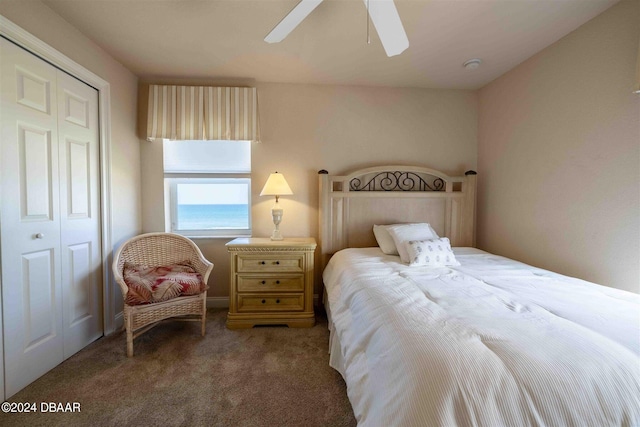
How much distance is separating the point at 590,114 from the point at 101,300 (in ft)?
13.2

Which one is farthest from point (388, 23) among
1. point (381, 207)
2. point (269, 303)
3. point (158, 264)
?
point (158, 264)

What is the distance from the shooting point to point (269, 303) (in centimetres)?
236

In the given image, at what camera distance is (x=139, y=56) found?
2256 mm

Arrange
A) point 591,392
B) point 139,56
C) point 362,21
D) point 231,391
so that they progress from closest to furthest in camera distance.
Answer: point 591,392 → point 231,391 → point 362,21 → point 139,56

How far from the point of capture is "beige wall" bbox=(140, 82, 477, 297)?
9.00ft

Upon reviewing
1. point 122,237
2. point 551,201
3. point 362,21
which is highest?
point 362,21

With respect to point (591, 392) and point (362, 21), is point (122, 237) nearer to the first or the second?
point (362, 21)

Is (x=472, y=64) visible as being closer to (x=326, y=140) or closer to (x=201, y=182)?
(x=326, y=140)

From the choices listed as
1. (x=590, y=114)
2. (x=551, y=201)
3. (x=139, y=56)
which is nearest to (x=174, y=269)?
(x=139, y=56)

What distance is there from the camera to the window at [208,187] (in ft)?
9.11

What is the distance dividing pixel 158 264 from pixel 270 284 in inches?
42.9

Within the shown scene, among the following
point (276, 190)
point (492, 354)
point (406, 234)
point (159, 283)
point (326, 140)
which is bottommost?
point (159, 283)

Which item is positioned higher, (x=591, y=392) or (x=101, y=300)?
(x=591, y=392)

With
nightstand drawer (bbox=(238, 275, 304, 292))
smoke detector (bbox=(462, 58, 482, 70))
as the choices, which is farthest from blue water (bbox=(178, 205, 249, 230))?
smoke detector (bbox=(462, 58, 482, 70))
